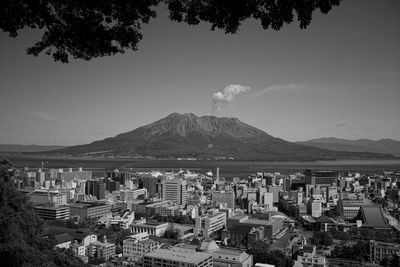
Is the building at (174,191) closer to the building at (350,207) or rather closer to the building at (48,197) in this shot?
the building at (48,197)

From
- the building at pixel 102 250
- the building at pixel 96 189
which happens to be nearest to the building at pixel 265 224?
the building at pixel 102 250

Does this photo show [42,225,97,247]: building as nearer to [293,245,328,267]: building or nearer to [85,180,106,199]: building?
[293,245,328,267]: building

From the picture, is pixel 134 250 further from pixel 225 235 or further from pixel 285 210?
pixel 285 210

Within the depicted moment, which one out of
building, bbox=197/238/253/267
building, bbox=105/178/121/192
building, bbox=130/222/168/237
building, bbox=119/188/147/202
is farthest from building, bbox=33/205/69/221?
building, bbox=105/178/121/192

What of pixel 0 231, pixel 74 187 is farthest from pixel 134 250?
pixel 74 187

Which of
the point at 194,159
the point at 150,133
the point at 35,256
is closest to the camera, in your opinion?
the point at 35,256
